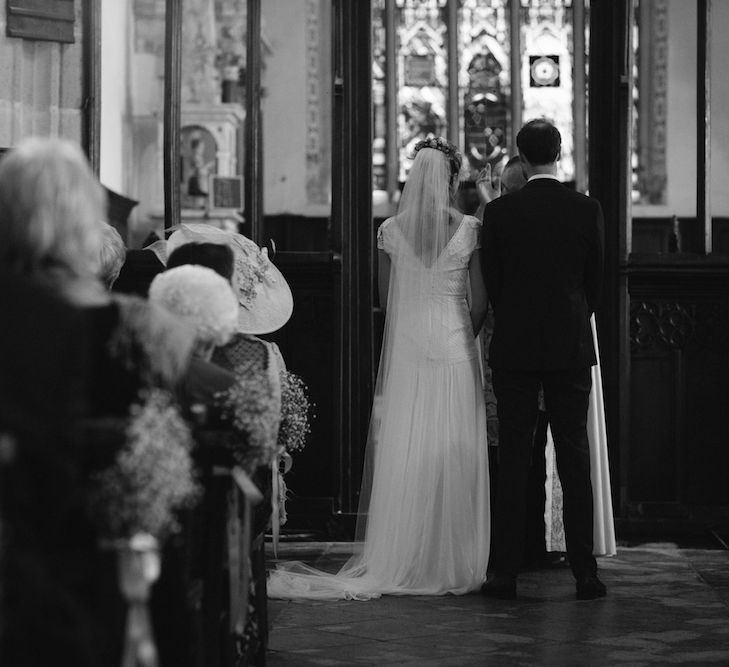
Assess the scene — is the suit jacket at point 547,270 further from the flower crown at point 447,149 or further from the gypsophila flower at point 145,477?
the gypsophila flower at point 145,477

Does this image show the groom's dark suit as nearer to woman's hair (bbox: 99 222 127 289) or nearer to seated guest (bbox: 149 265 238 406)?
woman's hair (bbox: 99 222 127 289)

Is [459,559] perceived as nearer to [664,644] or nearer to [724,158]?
[664,644]

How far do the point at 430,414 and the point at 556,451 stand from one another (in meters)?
0.61

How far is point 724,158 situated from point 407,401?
10121mm

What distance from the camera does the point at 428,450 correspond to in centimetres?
579

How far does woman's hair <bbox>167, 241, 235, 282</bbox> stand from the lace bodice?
6.82ft

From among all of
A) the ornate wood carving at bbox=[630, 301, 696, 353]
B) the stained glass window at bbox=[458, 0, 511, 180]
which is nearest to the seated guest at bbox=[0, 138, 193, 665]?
the ornate wood carving at bbox=[630, 301, 696, 353]

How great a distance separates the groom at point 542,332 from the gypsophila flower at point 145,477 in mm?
2884

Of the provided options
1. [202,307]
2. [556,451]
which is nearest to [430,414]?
Answer: [556,451]

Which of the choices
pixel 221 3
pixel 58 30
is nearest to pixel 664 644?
pixel 58 30

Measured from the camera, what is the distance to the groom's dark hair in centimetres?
538

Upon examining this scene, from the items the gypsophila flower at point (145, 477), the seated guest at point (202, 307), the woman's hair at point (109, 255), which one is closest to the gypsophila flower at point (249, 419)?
the seated guest at point (202, 307)

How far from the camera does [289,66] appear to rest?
16719 mm

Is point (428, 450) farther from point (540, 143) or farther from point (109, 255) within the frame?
point (109, 255)
